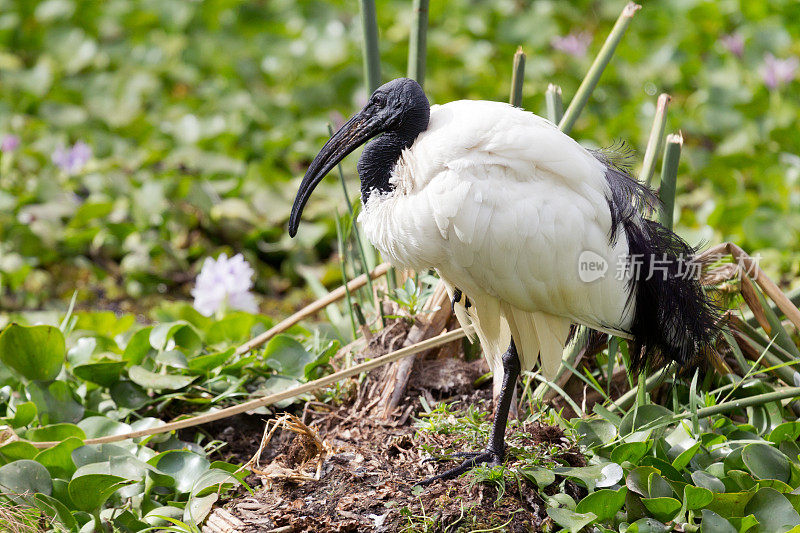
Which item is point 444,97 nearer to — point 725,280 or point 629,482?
point 725,280

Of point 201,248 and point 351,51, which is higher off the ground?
point 351,51

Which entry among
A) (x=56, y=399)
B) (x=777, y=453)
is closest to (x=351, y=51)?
(x=56, y=399)

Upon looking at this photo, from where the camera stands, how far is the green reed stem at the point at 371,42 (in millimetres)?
2770

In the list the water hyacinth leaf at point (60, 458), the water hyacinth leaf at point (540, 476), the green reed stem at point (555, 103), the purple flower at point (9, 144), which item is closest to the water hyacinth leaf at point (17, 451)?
the water hyacinth leaf at point (60, 458)

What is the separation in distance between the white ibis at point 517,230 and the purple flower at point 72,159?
2864 millimetres

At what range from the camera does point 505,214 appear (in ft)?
6.86

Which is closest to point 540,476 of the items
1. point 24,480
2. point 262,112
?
point 24,480

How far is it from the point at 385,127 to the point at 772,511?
141cm

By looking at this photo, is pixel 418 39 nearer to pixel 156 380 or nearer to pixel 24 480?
pixel 156 380

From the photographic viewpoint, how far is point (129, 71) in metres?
5.96

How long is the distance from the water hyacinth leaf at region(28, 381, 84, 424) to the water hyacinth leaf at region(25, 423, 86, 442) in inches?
6.0

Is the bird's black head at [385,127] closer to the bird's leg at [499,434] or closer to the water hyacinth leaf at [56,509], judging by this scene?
the bird's leg at [499,434]

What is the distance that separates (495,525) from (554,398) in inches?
26.4

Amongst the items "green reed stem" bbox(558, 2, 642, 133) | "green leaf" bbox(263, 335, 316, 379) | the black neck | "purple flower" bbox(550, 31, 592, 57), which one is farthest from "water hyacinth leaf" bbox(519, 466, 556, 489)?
"purple flower" bbox(550, 31, 592, 57)
